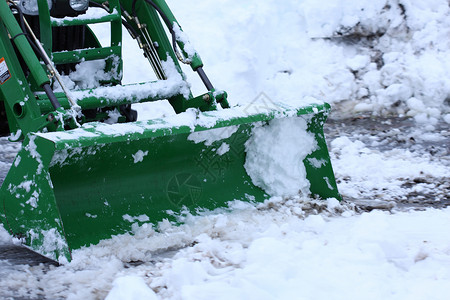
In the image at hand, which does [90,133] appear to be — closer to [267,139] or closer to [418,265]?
[267,139]

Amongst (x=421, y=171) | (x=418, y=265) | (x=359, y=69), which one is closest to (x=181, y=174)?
(x=418, y=265)

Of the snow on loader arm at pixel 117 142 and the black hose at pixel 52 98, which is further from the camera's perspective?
the black hose at pixel 52 98

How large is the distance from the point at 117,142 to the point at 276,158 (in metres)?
1.19

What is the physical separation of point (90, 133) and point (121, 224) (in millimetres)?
621

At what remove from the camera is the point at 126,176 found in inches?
159

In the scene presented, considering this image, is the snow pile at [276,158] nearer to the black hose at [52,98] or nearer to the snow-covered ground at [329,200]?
the snow-covered ground at [329,200]

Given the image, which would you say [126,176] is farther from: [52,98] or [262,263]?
[262,263]

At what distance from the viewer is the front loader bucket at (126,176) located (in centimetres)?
→ 358

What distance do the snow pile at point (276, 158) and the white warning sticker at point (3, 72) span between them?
156 cm

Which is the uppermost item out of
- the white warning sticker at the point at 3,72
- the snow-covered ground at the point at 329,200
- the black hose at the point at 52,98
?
the white warning sticker at the point at 3,72

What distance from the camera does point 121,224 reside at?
3.94m

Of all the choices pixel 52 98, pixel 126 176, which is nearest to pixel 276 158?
pixel 126 176

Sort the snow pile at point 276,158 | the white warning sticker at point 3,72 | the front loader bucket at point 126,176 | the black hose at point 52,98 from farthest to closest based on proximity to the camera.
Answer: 1. the snow pile at point 276,158
2. the white warning sticker at point 3,72
3. the black hose at point 52,98
4. the front loader bucket at point 126,176

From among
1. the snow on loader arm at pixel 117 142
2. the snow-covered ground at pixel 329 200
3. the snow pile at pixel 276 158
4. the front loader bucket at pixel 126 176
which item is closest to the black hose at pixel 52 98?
the snow on loader arm at pixel 117 142
